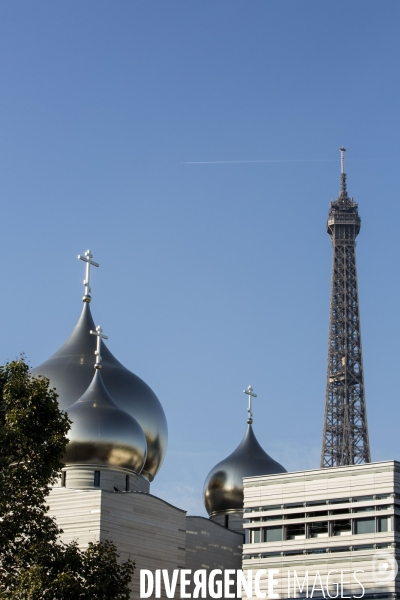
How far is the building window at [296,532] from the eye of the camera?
44.1 metres

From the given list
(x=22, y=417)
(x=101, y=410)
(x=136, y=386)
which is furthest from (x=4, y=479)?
(x=136, y=386)

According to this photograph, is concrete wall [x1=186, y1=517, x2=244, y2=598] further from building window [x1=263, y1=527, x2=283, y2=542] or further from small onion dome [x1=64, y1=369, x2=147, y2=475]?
building window [x1=263, y1=527, x2=283, y2=542]

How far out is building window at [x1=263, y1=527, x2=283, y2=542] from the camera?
4466 centimetres

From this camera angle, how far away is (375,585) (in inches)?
1614

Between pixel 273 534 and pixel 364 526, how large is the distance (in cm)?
399

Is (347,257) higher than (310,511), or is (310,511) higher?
(347,257)

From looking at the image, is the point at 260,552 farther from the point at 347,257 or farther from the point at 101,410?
the point at 347,257

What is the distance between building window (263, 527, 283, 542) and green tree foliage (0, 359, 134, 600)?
12.5 metres

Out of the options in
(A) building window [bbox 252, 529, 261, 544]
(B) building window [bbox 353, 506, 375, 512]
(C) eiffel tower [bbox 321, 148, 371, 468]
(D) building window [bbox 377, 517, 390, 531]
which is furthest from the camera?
(C) eiffel tower [bbox 321, 148, 371, 468]

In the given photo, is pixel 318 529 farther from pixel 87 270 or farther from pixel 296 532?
pixel 87 270

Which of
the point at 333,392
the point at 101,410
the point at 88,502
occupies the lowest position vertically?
the point at 88,502

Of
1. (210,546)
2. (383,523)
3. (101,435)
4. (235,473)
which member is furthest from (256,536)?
(235,473)

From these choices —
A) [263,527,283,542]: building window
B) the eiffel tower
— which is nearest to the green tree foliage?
[263,527,283,542]: building window

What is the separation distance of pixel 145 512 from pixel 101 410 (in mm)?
4439
